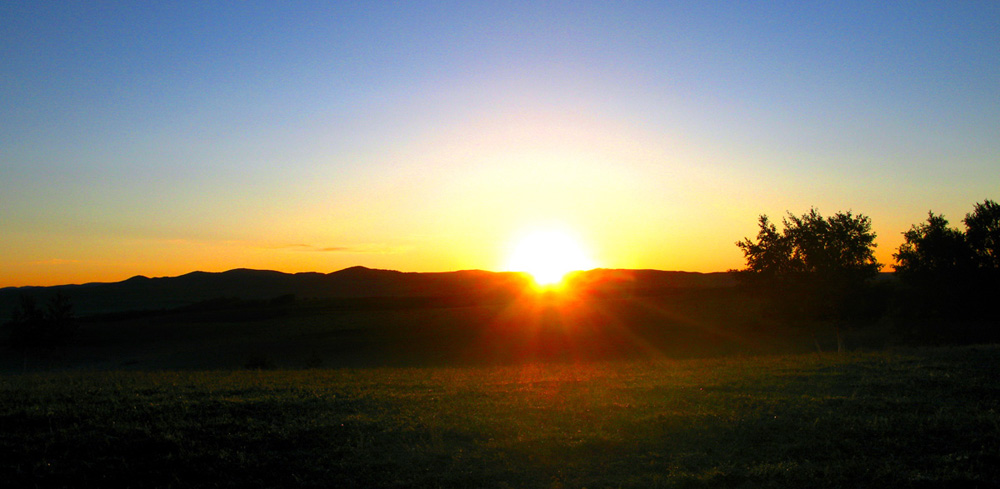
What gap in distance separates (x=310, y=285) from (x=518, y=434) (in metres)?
131

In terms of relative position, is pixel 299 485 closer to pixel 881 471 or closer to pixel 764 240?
pixel 881 471

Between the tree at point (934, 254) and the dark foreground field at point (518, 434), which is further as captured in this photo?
the tree at point (934, 254)

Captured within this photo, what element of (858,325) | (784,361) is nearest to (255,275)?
(858,325)

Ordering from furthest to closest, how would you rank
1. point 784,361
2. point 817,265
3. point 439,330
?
1. point 439,330
2. point 817,265
3. point 784,361

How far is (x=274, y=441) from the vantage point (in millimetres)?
9234

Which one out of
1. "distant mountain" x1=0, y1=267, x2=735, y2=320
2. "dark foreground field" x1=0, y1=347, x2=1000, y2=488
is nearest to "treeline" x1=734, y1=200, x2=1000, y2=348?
"dark foreground field" x1=0, y1=347, x2=1000, y2=488

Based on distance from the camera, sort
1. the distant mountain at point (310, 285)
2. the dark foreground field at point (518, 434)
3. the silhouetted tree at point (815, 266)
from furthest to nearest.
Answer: the distant mountain at point (310, 285), the silhouetted tree at point (815, 266), the dark foreground field at point (518, 434)

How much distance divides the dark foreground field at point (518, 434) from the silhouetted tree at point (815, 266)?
12.8m

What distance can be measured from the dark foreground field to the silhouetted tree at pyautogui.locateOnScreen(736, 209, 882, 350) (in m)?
12.8

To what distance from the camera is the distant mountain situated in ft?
359

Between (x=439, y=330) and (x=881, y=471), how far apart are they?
Result: 4290 cm

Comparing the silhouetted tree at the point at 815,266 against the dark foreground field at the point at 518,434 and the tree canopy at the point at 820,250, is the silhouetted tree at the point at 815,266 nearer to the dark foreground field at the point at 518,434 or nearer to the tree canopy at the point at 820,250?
the tree canopy at the point at 820,250

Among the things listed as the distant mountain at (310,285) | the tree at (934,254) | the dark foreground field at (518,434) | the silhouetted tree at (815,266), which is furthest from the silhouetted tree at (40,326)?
the distant mountain at (310,285)

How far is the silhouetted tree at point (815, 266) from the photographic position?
26891 mm
